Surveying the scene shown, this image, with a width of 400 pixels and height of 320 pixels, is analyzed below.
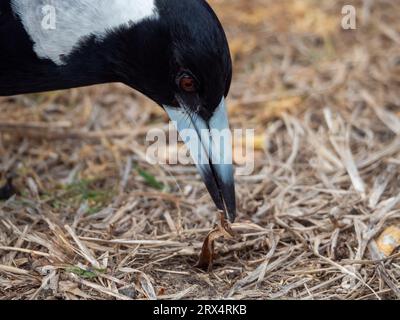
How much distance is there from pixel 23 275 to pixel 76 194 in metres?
0.70

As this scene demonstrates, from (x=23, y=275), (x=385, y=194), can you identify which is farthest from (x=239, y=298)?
(x=385, y=194)

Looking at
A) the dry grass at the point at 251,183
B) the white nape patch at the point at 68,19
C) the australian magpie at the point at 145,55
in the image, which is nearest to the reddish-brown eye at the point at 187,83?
the australian magpie at the point at 145,55

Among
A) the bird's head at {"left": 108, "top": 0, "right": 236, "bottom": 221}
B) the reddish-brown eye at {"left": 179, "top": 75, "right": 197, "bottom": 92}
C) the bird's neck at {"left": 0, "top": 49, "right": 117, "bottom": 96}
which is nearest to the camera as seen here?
the bird's head at {"left": 108, "top": 0, "right": 236, "bottom": 221}

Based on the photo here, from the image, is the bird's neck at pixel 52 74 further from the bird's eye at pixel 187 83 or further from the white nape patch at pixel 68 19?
the bird's eye at pixel 187 83

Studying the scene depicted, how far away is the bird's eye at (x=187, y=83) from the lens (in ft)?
8.38

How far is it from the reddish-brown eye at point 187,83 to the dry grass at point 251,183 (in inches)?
22.6

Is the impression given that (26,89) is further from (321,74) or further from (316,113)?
(321,74)

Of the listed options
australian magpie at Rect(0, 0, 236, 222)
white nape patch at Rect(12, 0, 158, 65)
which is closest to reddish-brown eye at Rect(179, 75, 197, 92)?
australian magpie at Rect(0, 0, 236, 222)

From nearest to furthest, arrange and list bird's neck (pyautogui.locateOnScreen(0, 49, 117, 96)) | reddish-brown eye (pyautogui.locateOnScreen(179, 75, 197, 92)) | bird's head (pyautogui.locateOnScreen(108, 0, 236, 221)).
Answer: bird's head (pyautogui.locateOnScreen(108, 0, 236, 221))
reddish-brown eye (pyautogui.locateOnScreen(179, 75, 197, 92))
bird's neck (pyautogui.locateOnScreen(0, 49, 117, 96))

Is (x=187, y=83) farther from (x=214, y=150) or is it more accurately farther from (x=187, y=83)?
(x=214, y=150)

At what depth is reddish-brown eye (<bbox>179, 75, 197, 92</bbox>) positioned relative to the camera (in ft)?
8.38

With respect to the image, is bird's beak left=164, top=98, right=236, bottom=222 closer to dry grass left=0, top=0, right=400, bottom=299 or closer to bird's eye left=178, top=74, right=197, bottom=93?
bird's eye left=178, top=74, right=197, bottom=93

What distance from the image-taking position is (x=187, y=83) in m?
2.57

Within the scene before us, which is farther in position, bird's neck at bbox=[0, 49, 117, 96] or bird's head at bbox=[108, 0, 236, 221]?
bird's neck at bbox=[0, 49, 117, 96]
